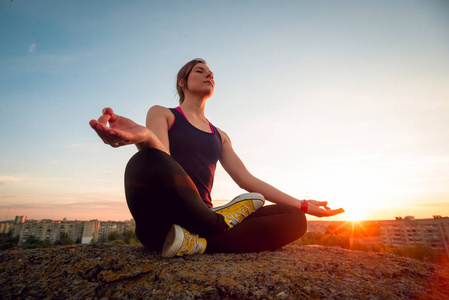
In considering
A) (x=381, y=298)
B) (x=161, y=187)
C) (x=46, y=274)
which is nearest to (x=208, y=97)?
(x=161, y=187)

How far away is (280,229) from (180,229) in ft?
3.45

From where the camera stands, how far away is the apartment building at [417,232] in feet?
42.5

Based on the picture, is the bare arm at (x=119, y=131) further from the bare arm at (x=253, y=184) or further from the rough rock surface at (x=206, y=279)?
the bare arm at (x=253, y=184)

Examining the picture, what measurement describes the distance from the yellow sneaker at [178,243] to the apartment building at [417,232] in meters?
16.7

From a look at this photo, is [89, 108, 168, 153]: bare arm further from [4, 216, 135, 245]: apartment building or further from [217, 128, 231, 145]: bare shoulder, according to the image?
[4, 216, 135, 245]: apartment building

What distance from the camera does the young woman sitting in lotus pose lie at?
54.4 inches

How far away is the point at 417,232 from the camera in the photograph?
20.3 meters

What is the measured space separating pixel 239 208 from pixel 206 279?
3.11 feet

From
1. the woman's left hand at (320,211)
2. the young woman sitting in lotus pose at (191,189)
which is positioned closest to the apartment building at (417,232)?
the woman's left hand at (320,211)

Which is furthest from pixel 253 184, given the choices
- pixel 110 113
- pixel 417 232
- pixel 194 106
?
pixel 417 232

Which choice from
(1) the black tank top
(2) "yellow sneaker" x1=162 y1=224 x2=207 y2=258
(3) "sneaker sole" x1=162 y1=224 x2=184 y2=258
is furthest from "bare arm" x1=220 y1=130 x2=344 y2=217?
(3) "sneaker sole" x1=162 y1=224 x2=184 y2=258

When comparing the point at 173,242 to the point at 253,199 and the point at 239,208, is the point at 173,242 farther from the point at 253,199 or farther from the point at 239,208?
the point at 253,199

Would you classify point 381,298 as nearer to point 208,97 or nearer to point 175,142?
point 175,142

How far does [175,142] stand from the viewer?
230cm
